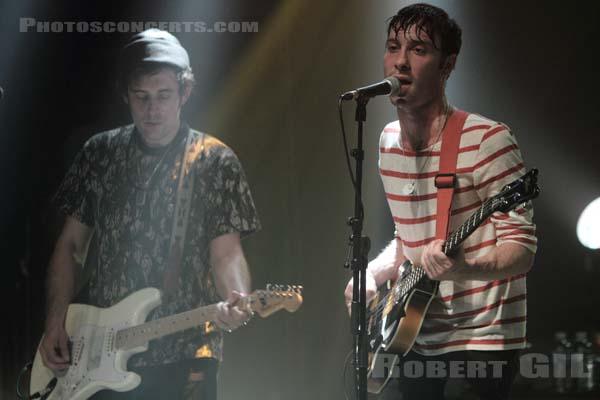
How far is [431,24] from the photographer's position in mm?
3230

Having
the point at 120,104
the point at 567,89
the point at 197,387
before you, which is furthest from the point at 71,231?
the point at 567,89

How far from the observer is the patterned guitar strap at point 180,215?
386cm

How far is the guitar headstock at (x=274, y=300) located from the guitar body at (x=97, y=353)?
48 centimetres

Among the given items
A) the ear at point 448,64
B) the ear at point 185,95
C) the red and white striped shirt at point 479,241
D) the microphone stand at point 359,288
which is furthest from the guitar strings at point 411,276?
the ear at point 185,95

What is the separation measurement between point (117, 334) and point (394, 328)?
54.1 inches

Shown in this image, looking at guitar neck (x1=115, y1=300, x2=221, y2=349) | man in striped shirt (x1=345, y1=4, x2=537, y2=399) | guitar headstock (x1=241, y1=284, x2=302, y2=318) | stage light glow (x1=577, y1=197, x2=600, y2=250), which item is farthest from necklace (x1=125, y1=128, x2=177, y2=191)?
stage light glow (x1=577, y1=197, x2=600, y2=250)

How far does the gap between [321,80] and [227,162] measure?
24.2 inches

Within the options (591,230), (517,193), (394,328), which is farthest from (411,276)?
(591,230)

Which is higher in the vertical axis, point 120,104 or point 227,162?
point 120,104

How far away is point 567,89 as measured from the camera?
3.99m

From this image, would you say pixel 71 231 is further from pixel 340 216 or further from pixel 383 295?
pixel 383 295

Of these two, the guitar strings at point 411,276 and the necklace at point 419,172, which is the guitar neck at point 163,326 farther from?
the necklace at point 419,172

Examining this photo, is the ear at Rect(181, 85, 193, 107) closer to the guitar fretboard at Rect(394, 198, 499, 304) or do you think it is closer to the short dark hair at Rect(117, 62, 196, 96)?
the short dark hair at Rect(117, 62, 196, 96)

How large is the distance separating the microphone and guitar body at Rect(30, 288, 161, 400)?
1.51 meters
